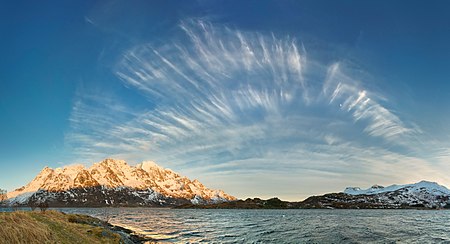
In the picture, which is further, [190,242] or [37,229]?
[190,242]

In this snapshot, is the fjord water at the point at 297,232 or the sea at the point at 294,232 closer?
the sea at the point at 294,232

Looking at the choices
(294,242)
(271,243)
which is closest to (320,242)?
(294,242)

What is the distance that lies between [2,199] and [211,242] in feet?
101

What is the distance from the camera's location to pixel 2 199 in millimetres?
35688

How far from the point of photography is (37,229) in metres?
18.8

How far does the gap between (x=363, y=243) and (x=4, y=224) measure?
49670mm

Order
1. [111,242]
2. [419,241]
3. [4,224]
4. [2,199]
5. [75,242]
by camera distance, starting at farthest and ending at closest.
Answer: [419,241] → [2,199] → [111,242] → [75,242] → [4,224]

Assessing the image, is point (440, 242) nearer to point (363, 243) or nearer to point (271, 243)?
point (363, 243)

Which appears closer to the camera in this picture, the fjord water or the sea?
the sea

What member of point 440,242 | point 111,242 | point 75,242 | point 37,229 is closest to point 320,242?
point 440,242

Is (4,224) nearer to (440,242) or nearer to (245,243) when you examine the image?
(245,243)

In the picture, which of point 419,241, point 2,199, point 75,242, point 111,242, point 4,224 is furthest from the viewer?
point 419,241

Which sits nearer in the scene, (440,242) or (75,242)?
(75,242)

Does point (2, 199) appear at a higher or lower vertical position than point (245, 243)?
higher
